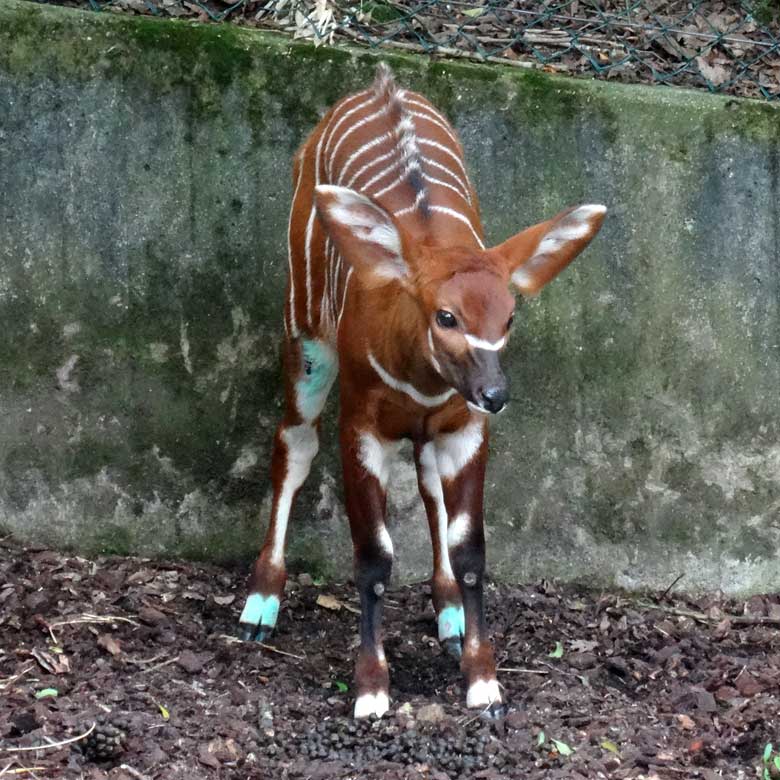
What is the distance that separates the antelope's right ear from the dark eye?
278 millimetres

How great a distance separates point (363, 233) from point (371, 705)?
162 cm

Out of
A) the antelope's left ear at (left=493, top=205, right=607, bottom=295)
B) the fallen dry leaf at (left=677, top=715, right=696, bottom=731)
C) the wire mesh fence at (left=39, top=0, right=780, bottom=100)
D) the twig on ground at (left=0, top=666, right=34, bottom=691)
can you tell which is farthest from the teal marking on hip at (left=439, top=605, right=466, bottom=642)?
the wire mesh fence at (left=39, top=0, right=780, bottom=100)

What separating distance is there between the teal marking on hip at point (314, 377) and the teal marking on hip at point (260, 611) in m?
0.76

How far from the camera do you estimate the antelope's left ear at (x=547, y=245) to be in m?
5.07

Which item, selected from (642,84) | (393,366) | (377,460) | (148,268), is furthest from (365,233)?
(642,84)

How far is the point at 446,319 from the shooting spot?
4.80m

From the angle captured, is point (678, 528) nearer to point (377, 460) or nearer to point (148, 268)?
point (377, 460)

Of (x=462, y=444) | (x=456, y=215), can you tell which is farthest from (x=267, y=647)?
(x=456, y=215)

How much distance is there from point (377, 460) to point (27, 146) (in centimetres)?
211

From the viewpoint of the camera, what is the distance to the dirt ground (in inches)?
187

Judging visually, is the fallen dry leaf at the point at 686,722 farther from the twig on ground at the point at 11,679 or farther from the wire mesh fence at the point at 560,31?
the wire mesh fence at the point at 560,31

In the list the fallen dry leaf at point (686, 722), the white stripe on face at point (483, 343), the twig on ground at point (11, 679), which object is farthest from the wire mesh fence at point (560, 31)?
the fallen dry leaf at point (686, 722)

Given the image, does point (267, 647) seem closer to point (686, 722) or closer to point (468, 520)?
point (468, 520)

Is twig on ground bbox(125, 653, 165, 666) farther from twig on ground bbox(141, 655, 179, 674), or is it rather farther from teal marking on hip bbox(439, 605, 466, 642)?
teal marking on hip bbox(439, 605, 466, 642)
